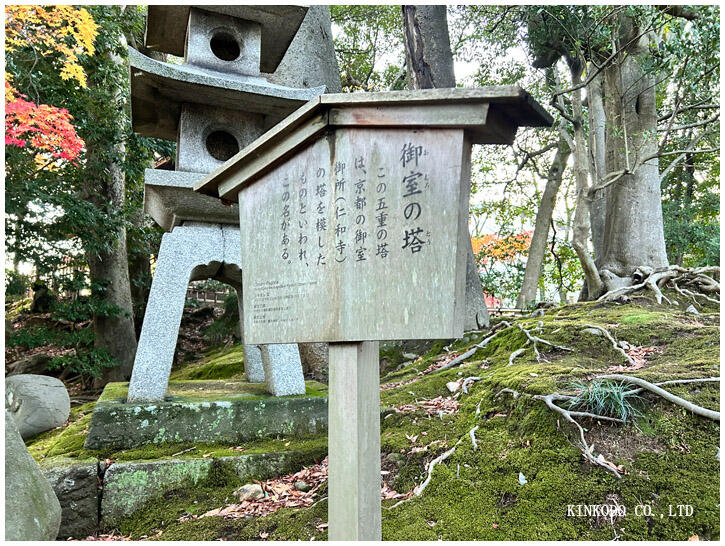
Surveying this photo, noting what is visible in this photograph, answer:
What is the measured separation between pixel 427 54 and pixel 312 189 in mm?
6081

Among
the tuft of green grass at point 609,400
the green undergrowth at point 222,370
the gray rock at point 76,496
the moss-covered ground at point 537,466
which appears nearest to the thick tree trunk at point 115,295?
the green undergrowth at point 222,370

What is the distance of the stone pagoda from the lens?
486 cm

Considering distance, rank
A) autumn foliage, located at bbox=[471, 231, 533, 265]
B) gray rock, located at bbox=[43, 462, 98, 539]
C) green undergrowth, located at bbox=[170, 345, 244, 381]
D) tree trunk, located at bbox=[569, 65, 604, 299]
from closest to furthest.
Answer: gray rock, located at bbox=[43, 462, 98, 539] → tree trunk, located at bbox=[569, 65, 604, 299] → green undergrowth, located at bbox=[170, 345, 244, 381] → autumn foliage, located at bbox=[471, 231, 533, 265]

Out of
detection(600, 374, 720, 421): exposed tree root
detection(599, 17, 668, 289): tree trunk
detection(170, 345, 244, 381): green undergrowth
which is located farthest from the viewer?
detection(170, 345, 244, 381): green undergrowth

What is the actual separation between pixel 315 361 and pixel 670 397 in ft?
18.9

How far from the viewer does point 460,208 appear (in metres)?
2.09

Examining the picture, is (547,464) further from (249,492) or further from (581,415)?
(249,492)

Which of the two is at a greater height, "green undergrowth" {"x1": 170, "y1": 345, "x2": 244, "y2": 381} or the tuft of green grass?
the tuft of green grass

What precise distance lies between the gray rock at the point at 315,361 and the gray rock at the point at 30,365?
6545 mm

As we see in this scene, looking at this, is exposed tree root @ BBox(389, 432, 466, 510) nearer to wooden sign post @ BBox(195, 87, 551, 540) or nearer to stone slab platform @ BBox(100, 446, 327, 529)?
wooden sign post @ BBox(195, 87, 551, 540)

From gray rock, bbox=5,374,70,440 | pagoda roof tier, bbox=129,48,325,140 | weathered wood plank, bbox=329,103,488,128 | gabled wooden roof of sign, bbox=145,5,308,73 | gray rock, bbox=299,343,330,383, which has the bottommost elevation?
gray rock, bbox=5,374,70,440

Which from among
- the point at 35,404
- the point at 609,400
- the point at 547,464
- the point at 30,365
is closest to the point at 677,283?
the point at 609,400

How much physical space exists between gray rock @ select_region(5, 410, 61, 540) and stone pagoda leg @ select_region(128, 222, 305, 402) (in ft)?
5.17

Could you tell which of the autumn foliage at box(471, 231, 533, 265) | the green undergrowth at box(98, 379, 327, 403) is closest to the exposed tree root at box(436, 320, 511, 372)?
the green undergrowth at box(98, 379, 327, 403)
